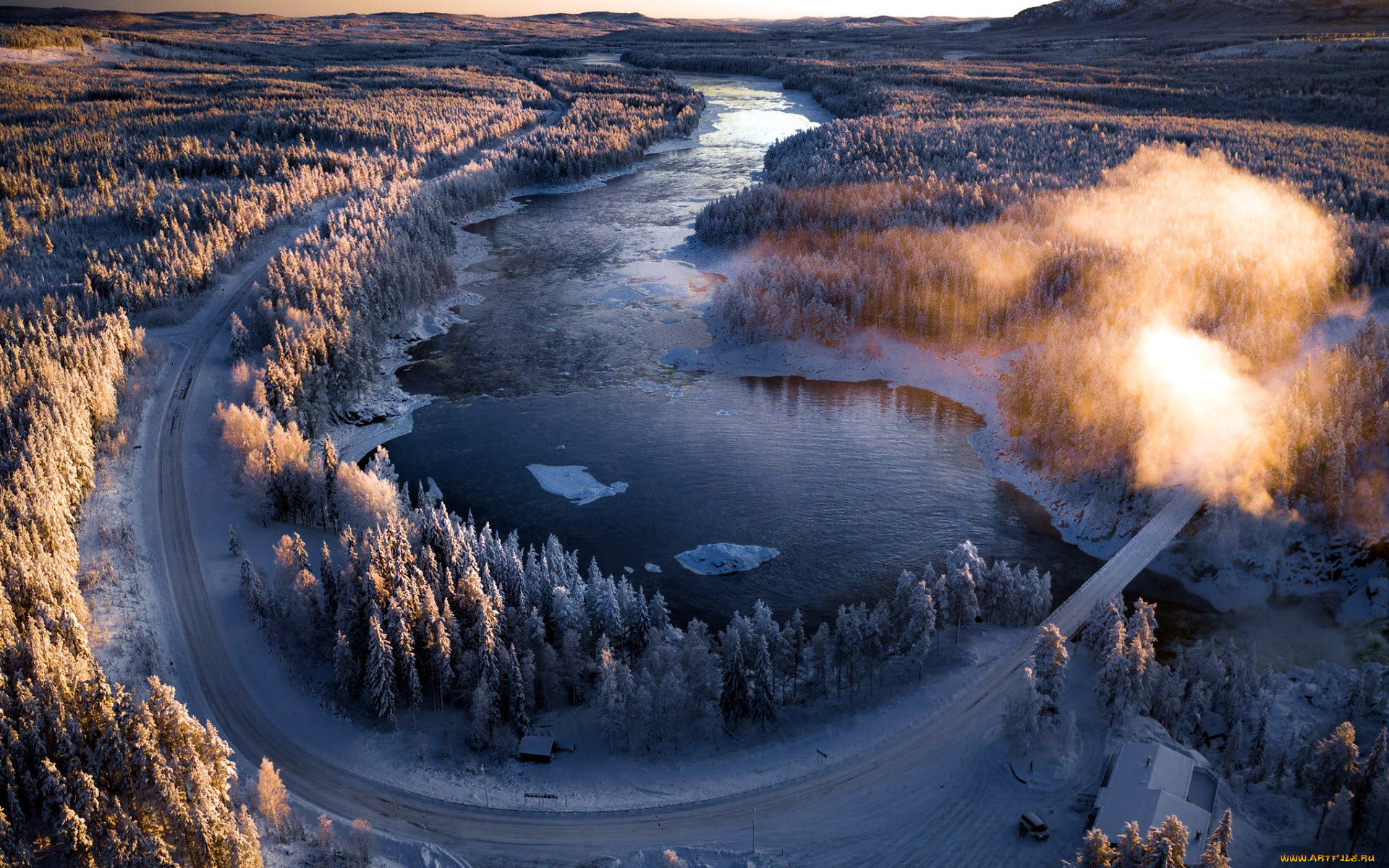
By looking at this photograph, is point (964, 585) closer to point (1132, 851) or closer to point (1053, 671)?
point (1053, 671)

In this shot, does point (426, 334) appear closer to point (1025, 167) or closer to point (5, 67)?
point (1025, 167)

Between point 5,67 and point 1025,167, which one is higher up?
point 5,67

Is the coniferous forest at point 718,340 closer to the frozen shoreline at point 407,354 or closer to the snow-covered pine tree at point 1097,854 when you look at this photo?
the snow-covered pine tree at point 1097,854

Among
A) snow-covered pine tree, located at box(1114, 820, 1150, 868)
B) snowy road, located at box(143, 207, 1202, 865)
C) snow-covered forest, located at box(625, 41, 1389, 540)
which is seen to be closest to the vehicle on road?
snowy road, located at box(143, 207, 1202, 865)

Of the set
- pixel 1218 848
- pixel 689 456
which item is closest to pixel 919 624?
pixel 1218 848

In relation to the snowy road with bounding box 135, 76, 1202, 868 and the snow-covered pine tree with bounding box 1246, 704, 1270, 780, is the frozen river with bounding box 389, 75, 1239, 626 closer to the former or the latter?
the snowy road with bounding box 135, 76, 1202, 868

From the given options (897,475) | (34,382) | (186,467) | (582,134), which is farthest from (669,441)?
(582,134)

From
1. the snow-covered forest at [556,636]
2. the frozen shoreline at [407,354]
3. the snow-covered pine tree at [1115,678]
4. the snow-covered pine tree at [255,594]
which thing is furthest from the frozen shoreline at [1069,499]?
the snow-covered pine tree at [255,594]
